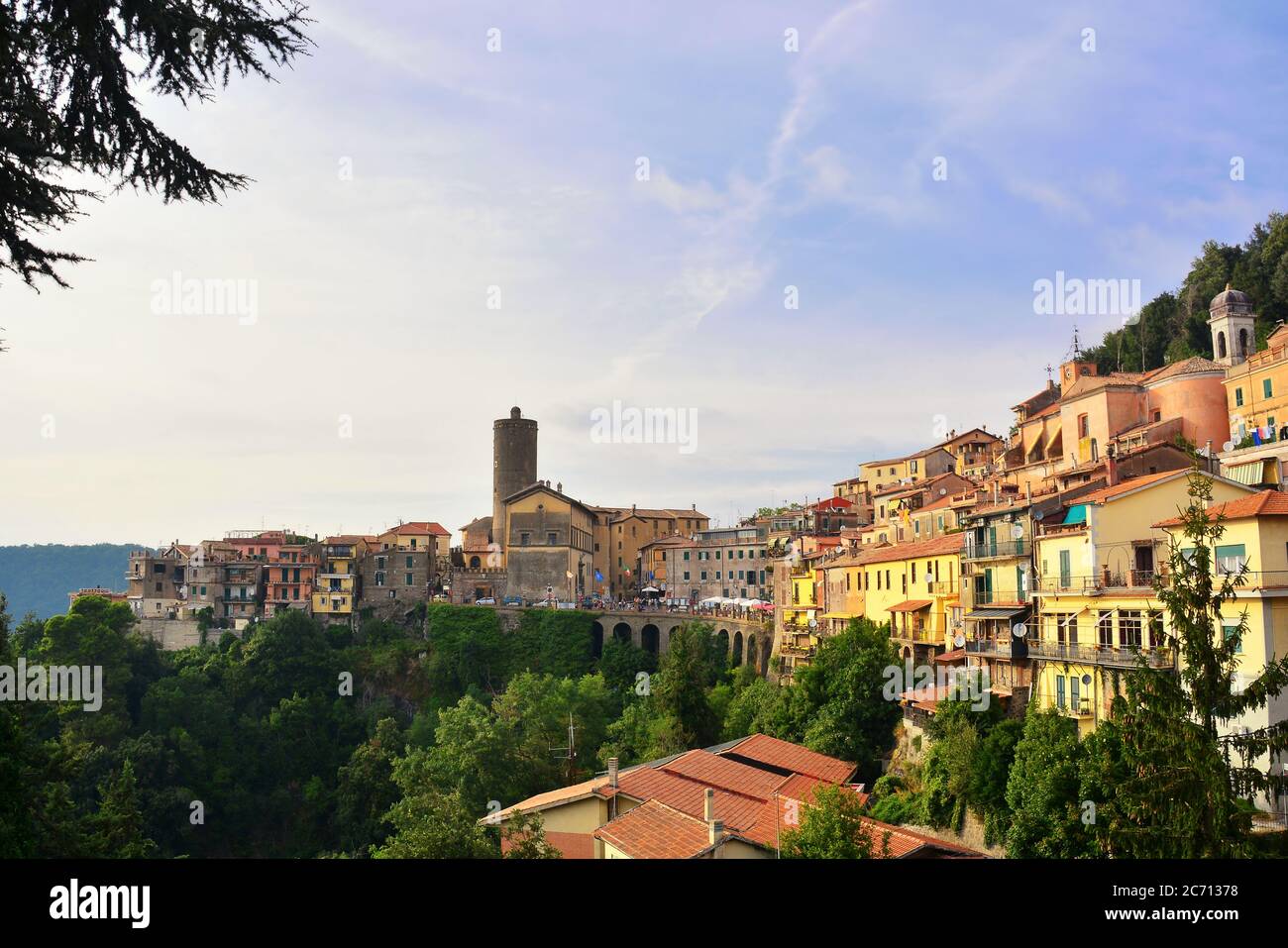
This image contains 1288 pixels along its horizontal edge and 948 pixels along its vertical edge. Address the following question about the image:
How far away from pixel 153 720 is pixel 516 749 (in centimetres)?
2833

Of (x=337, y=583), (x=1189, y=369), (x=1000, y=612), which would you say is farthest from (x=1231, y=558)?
(x=337, y=583)

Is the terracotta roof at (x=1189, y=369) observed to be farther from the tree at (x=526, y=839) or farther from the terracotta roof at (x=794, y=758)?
the tree at (x=526, y=839)

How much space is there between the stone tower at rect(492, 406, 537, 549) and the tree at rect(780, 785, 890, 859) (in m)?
64.4

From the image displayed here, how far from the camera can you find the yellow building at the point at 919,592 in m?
36.8

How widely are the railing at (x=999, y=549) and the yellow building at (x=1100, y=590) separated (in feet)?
4.78

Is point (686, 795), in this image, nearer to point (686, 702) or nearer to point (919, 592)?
point (919, 592)

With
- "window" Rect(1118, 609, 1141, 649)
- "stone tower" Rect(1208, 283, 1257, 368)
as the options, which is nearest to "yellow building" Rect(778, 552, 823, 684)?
"window" Rect(1118, 609, 1141, 649)

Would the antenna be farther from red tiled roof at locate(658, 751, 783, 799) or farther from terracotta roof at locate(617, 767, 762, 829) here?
terracotta roof at locate(617, 767, 762, 829)

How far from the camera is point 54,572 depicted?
508 feet

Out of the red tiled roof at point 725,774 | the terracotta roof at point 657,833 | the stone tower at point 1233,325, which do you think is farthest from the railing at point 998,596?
the stone tower at point 1233,325

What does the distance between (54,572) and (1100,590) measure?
16615 centimetres

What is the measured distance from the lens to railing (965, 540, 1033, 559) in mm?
31266

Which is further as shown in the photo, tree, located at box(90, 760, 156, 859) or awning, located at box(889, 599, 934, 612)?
awning, located at box(889, 599, 934, 612)

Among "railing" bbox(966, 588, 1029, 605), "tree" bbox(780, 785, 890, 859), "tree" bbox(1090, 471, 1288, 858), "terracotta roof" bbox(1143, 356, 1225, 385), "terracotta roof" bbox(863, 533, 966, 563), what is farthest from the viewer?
"terracotta roof" bbox(1143, 356, 1225, 385)
